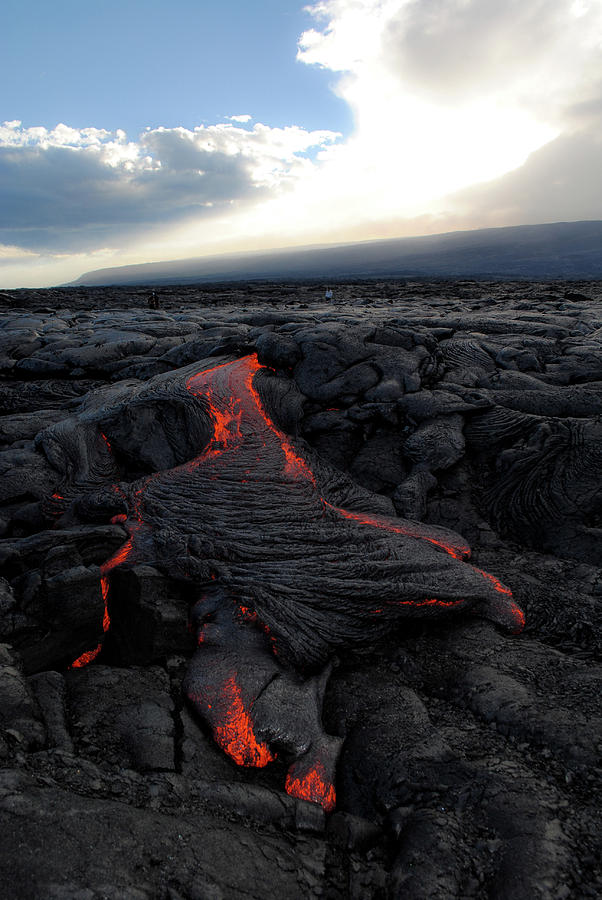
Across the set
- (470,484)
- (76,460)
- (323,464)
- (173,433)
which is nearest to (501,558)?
(470,484)

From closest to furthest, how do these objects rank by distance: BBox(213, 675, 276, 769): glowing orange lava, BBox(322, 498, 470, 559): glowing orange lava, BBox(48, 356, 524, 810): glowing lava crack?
BBox(213, 675, 276, 769): glowing orange lava → BBox(48, 356, 524, 810): glowing lava crack → BBox(322, 498, 470, 559): glowing orange lava

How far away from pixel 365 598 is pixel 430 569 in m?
0.76

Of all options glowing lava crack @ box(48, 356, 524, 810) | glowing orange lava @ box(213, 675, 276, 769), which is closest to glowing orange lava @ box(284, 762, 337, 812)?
glowing lava crack @ box(48, 356, 524, 810)

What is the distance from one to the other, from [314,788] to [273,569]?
1744 millimetres

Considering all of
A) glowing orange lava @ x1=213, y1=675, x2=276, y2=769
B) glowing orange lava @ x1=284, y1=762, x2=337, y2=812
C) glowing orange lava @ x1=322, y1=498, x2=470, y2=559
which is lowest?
glowing orange lava @ x1=284, y1=762, x2=337, y2=812

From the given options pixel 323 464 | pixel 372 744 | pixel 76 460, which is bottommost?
pixel 372 744

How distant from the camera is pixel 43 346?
11.5 meters

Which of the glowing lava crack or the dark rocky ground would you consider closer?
the dark rocky ground

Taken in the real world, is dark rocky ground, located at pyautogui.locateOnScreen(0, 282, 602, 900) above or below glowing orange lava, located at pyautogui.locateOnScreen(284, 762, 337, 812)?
above

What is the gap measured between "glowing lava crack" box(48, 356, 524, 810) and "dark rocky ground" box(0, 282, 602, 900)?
17 cm

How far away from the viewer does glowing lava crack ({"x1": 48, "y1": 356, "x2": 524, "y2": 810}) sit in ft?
10.8

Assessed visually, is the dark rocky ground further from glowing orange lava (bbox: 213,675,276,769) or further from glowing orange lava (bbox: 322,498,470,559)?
glowing orange lava (bbox: 322,498,470,559)

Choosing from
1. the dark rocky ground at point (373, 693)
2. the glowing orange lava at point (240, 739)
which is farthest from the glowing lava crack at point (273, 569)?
the dark rocky ground at point (373, 693)

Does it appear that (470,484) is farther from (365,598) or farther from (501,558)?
(365,598)
